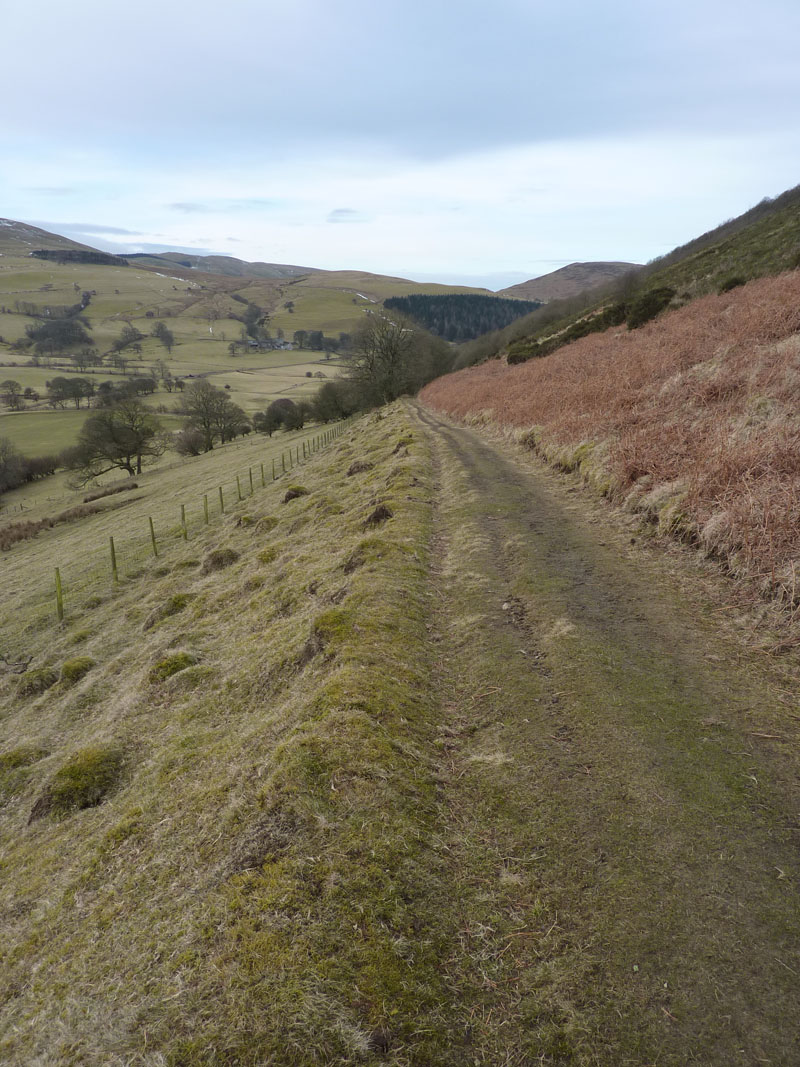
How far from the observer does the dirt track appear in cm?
362

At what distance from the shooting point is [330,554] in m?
15.0

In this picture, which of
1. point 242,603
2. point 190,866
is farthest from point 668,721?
point 242,603

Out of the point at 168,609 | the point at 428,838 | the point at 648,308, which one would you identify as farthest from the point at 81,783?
the point at 648,308

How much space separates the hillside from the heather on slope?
139 cm

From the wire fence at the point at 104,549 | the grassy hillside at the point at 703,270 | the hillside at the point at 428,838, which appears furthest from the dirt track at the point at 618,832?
the grassy hillside at the point at 703,270

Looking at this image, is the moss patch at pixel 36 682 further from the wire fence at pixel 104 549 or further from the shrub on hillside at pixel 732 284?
the shrub on hillside at pixel 732 284

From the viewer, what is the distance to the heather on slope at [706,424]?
930 cm

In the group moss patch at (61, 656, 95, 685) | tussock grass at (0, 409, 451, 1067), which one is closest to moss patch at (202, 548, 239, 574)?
moss patch at (61, 656, 95, 685)

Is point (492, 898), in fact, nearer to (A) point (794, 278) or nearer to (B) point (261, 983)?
(B) point (261, 983)

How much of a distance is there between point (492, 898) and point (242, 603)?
37.9 feet

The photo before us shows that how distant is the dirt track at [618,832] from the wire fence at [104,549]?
20128 millimetres

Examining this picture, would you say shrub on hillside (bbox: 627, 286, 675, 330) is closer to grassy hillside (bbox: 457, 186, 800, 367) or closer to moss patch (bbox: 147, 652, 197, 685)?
grassy hillside (bbox: 457, 186, 800, 367)

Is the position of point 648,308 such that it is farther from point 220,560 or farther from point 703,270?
point 220,560

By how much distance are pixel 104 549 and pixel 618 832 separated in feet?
108
